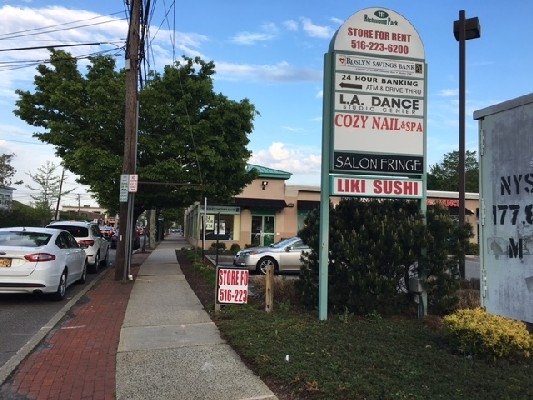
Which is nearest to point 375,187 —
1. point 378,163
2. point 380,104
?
point 378,163

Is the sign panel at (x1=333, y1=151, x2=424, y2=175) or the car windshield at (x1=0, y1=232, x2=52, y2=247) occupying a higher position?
the sign panel at (x1=333, y1=151, x2=424, y2=175)

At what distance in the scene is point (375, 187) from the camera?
808 centimetres

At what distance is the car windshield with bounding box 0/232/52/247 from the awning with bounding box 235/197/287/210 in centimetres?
2094

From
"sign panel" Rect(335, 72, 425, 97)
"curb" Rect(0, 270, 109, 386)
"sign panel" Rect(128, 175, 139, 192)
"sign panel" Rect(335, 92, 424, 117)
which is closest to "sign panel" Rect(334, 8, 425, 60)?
"sign panel" Rect(335, 72, 425, 97)

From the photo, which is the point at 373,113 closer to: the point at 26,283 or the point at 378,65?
the point at 378,65

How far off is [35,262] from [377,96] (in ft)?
23.2

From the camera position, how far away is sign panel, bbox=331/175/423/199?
7.96 m

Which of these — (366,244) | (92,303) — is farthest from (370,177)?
(92,303)

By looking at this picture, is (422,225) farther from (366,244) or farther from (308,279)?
(308,279)

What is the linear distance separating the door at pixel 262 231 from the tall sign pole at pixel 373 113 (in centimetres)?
2499

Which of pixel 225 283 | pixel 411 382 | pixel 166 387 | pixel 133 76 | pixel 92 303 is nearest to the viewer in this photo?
pixel 411 382

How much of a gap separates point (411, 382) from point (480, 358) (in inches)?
47.7

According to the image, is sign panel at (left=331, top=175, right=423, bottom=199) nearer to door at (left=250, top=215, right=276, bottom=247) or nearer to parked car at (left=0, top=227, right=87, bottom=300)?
parked car at (left=0, top=227, right=87, bottom=300)

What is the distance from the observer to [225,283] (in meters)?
8.64
